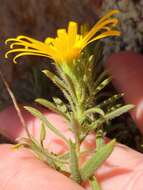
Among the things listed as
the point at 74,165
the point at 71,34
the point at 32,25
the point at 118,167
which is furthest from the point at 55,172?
the point at 32,25

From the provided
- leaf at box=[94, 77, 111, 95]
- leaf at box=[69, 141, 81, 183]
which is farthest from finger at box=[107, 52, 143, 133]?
leaf at box=[69, 141, 81, 183]

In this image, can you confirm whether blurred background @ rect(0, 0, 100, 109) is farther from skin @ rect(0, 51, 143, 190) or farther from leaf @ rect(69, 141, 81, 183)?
leaf @ rect(69, 141, 81, 183)

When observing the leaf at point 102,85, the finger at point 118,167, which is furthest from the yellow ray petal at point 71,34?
the finger at point 118,167

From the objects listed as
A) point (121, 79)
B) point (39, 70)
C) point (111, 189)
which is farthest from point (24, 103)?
point (111, 189)

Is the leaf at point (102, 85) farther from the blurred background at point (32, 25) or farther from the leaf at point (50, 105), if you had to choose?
the blurred background at point (32, 25)

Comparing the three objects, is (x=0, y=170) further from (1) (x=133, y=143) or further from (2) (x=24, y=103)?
(1) (x=133, y=143)

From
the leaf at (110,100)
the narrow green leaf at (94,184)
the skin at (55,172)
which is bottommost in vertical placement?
the narrow green leaf at (94,184)
